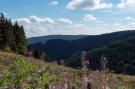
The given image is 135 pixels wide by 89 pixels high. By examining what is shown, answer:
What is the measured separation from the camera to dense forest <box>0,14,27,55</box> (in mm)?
111306

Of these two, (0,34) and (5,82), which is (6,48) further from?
(5,82)

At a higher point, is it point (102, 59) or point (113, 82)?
point (102, 59)

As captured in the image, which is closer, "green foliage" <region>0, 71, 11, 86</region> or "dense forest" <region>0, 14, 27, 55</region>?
"green foliage" <region>0, 71, 11, 86</region>

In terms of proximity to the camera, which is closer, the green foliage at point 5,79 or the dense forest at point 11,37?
the green foliage at point 5,79

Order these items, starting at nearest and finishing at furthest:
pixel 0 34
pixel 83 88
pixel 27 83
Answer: pixel 83 88 → pixel 27 83 → pixel 0 34

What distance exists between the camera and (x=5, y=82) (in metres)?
7.21

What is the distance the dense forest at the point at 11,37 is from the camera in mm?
111306

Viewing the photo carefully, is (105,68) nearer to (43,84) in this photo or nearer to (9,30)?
(43,84)

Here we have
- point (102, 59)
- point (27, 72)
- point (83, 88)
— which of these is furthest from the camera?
point (102, 59)

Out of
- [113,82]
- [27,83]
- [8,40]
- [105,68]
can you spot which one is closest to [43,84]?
[27,83]

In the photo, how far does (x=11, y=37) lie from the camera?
11100 centimetres

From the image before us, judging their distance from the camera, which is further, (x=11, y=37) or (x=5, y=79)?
(x=11, y=37)

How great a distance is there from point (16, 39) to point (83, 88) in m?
111

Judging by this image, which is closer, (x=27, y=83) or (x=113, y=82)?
(x=27, y=83)
